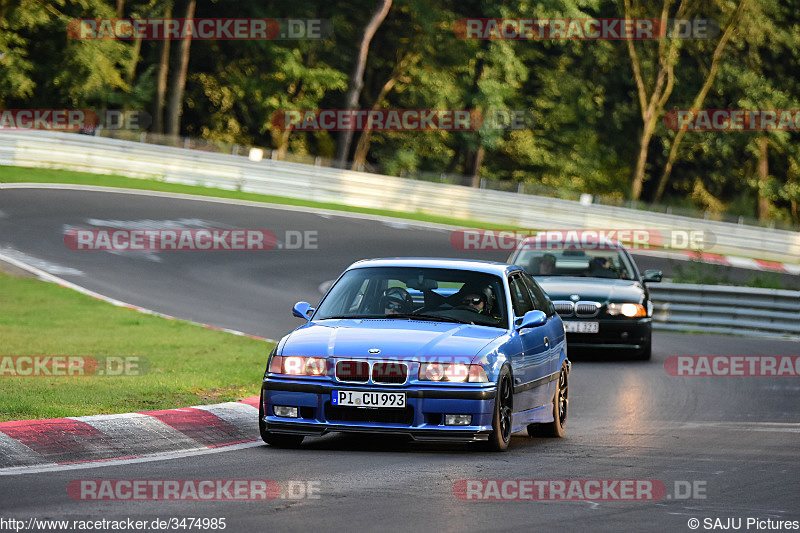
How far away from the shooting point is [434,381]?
9.07 m

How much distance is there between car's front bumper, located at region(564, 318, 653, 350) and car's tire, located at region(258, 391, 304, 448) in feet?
26.7

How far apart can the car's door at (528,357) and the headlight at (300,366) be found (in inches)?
58.3

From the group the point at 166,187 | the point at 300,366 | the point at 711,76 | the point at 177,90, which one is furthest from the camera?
the point at 711,76

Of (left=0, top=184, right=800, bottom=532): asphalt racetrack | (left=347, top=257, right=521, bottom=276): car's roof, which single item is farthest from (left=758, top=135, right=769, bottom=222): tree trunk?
(left=347, top=257, right=521, bottom=276): car's roof

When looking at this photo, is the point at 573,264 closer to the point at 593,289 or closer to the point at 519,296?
the point at 593,289

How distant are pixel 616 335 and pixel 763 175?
48706mm

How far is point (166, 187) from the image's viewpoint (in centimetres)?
3619

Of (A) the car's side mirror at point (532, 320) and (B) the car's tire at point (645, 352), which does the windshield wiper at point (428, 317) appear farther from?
(B) the car's tire at point (645, 352)

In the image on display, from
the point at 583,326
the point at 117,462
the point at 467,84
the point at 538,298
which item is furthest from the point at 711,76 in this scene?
the point at 117,462

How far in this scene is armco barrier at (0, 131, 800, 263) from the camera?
119 ft

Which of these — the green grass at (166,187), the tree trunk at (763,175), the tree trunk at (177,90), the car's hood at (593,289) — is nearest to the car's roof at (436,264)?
the car's hood at (593,289)

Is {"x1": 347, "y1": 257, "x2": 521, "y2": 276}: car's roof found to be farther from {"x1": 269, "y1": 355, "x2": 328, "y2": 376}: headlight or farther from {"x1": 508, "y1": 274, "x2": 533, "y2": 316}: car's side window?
{"x1": 269, "y1": 355, "x2": 328, "y2": 376}: headlight

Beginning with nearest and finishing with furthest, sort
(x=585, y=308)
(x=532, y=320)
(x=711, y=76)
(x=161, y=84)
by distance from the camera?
(x=532, y=320) → (x=585, y=308) → (x=161, y=84) → (x=711, y=76)

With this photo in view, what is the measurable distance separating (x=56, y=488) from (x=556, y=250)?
11.6 meters
